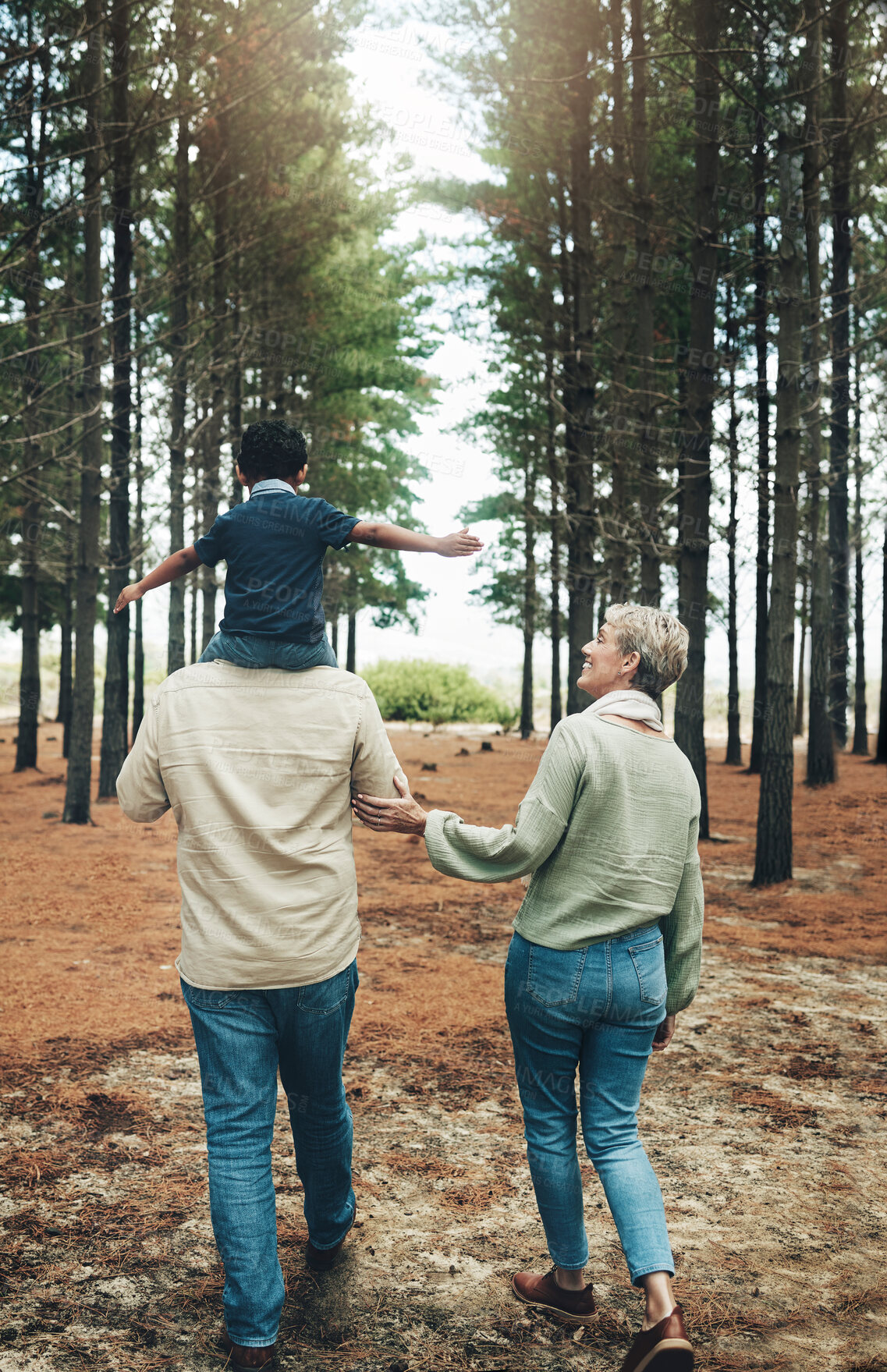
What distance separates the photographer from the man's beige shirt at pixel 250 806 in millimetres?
2594

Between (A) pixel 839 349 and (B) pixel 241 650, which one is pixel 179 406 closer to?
(A) pixel 839 349

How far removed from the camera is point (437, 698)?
31109mm

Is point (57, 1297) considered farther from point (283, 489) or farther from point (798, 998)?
point (798, 998)

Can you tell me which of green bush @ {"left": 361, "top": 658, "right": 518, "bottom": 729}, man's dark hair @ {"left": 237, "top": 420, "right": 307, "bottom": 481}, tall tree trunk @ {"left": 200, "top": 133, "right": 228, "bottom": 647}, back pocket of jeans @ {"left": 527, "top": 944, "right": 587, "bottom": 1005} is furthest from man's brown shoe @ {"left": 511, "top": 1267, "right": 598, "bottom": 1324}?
green bush @ {"left": 361, "top": 658, "right": 518, "bottom": 729}

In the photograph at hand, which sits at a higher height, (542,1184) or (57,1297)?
(542,1184)

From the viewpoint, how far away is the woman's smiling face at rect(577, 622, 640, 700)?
274 centimetres

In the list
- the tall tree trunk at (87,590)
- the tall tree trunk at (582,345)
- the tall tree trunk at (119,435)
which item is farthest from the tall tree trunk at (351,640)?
the tall tree trunk at (87,590)

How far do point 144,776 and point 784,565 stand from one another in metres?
8.15

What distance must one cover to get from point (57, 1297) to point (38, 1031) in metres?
2.51

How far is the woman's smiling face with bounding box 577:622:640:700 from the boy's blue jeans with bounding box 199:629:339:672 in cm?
75

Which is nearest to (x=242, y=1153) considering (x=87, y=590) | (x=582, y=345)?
(x=87, y=590)

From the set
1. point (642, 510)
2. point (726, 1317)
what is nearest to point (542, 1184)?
point (726, 1317)

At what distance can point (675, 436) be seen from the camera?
14.0 m

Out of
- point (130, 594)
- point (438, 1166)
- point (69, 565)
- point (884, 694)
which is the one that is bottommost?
point (438, 1166)
